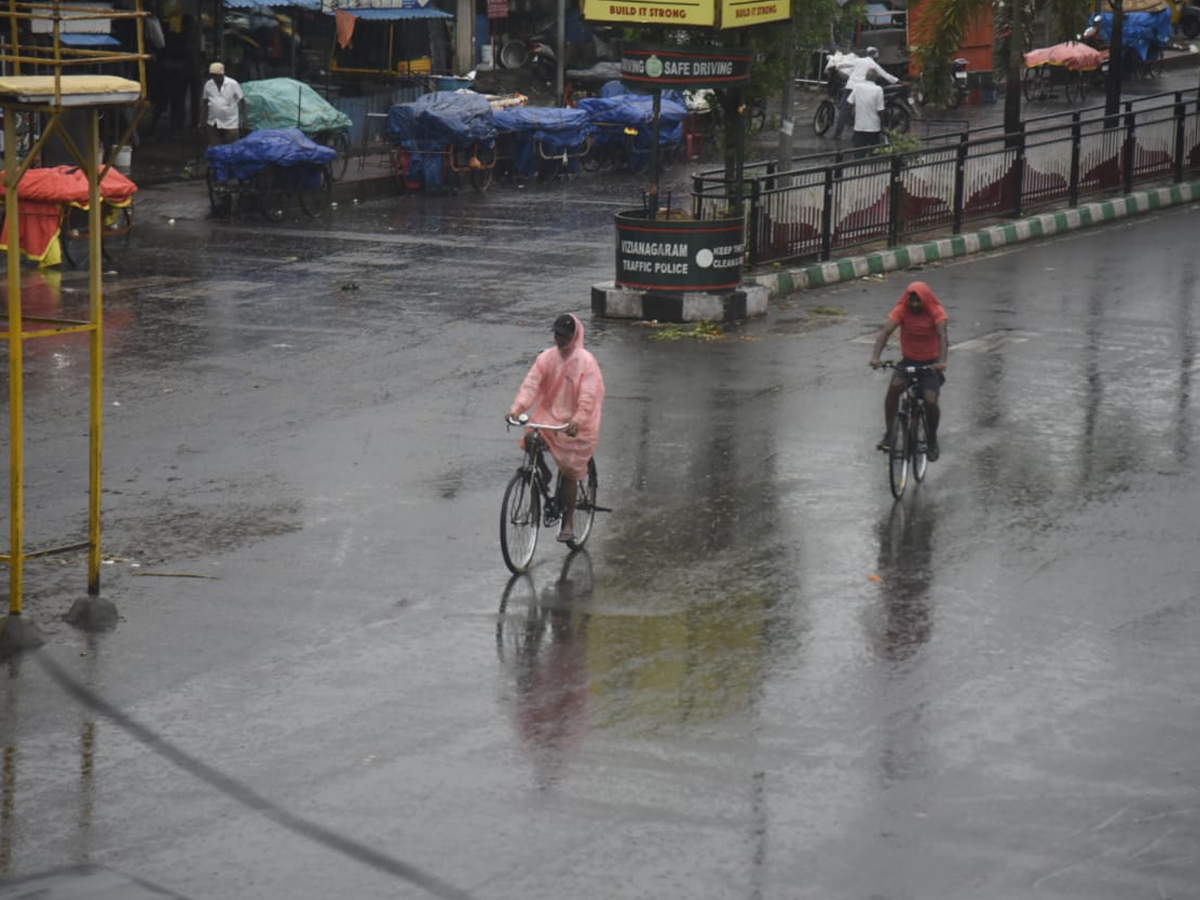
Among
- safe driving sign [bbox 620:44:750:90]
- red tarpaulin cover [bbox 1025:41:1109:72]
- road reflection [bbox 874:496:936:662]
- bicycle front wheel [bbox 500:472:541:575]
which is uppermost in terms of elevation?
red tarpaulin cover [bbox 1025:41:1109:72]

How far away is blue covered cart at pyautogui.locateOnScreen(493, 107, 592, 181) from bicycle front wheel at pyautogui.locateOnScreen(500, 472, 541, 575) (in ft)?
69.8

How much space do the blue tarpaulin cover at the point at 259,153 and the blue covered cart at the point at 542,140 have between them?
5601 millimetres

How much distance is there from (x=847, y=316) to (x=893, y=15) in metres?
Answer: 30.8

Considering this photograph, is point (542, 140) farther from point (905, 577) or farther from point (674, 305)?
point (905, 577)

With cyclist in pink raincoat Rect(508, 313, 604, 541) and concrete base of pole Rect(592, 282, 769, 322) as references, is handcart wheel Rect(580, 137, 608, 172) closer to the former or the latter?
concrete base of pole Rect(592, 282, 769, 322)

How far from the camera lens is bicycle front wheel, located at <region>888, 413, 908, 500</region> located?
14.0 metres

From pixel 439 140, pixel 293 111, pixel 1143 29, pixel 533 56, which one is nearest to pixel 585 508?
pixel 439 140

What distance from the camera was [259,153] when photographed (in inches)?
1077

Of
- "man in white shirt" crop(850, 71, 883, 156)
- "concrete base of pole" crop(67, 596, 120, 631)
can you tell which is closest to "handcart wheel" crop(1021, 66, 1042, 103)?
"man in white shirt" crop(850, 71, 883, 156)

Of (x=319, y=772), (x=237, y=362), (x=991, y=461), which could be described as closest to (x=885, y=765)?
(x=319, y=772)

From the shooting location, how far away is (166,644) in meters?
10.7

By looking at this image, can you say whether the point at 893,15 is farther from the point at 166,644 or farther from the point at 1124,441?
the point at 166,644

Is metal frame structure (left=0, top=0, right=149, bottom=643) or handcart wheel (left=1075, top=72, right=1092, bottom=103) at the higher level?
handcart wheel (left=1075, top=72, right=1092, bottom=103)

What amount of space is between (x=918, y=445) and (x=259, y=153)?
1531 cm
